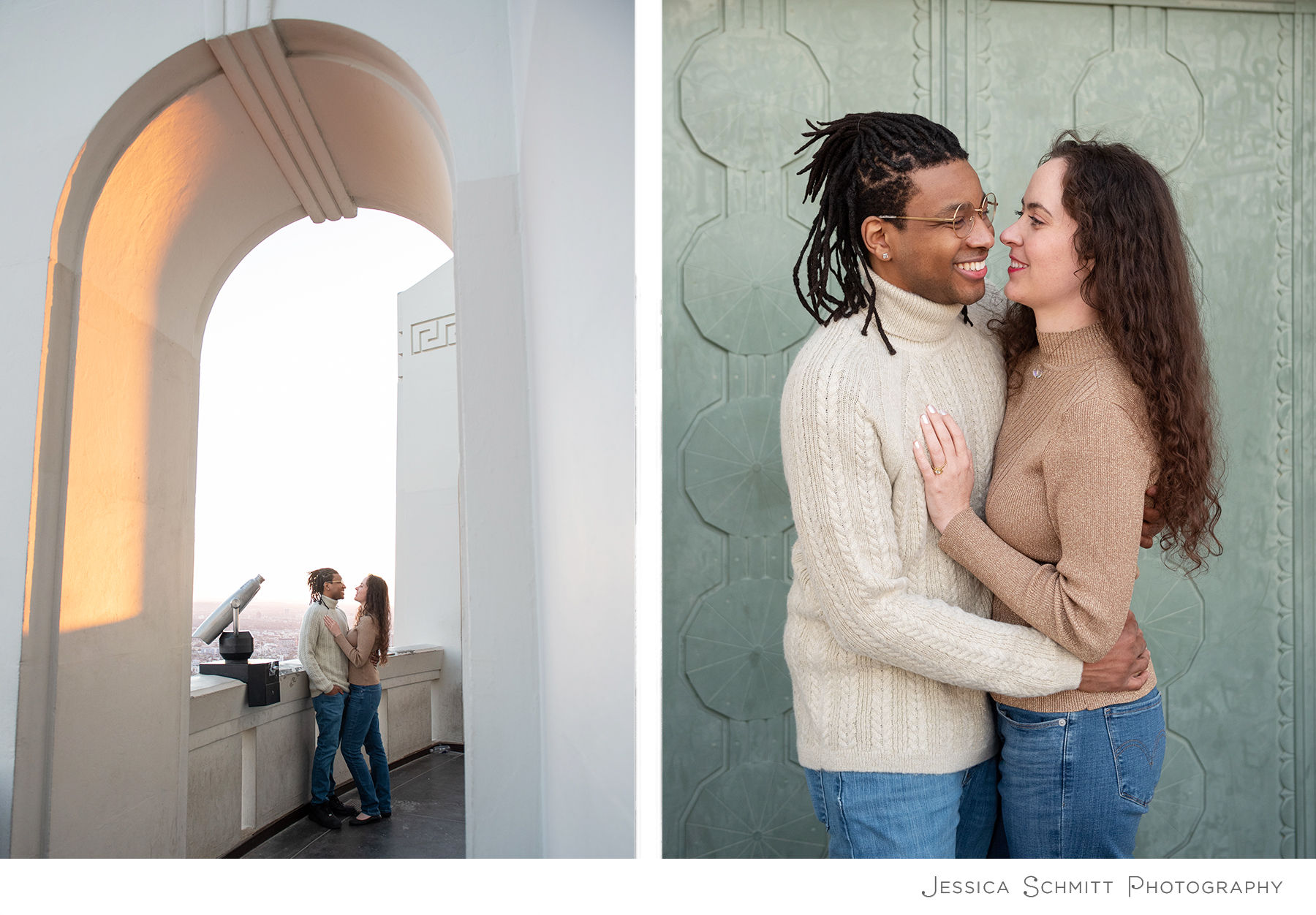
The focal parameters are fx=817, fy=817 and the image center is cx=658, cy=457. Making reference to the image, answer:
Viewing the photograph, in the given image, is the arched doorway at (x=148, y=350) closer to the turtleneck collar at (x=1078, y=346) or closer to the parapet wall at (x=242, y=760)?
the parapet wall at (x=242, y=760)

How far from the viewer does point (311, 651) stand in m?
4.80

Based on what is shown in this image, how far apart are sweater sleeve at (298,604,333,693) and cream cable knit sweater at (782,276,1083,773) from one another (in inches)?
167

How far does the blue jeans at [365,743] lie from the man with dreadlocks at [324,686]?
7 cm

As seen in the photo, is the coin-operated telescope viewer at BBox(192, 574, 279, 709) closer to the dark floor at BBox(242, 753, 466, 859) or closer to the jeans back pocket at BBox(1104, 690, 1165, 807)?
the dark floor at BBox(242, 753, 466, 859)

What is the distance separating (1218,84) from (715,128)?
1404mm

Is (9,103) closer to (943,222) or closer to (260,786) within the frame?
(943,222)

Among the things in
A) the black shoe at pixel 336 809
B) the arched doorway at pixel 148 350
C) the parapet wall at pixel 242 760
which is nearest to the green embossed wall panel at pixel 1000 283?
the arched doorway at pixel 148 350

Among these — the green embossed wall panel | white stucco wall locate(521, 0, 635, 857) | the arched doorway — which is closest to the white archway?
the arched doorway

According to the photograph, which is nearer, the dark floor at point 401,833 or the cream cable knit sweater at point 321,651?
the dark floor at point 401,833

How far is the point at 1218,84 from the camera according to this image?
7.41 feet

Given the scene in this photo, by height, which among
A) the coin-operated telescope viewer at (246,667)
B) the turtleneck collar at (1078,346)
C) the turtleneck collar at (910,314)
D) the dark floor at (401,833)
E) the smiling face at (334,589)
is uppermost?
the turtleneck collar at (910,314)

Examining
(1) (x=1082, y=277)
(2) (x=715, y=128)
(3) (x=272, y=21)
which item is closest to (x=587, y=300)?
(1) (x=1082, y=277)

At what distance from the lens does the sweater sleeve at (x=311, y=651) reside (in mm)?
4777

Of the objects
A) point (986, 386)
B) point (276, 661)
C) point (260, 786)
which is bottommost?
point (260, 786)
